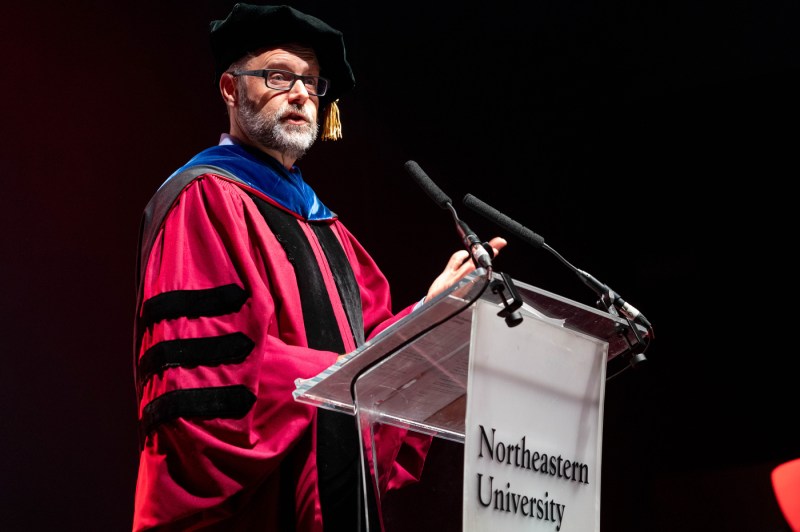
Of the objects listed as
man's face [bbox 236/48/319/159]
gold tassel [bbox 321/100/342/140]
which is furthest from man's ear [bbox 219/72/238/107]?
gold tassel [bbox 321/100/342/140]

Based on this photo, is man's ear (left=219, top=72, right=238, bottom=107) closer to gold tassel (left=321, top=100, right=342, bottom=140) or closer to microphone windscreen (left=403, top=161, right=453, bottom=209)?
gold tassel (left=321, top=100, right=342, bottom=140)

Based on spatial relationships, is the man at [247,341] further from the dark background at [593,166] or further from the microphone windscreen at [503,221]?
the dark background at [593,166]

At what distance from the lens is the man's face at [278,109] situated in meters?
2.63

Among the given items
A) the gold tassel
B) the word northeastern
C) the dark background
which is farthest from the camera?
the dark background

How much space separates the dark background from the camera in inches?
125

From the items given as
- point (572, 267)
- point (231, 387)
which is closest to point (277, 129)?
point (231, 387)

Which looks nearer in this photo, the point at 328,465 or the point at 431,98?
the point at 328,465

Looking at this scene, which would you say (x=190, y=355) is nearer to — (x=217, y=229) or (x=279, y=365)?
(x=279, y=365)

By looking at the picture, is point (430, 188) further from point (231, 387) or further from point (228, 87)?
point (228, 87)

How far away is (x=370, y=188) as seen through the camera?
3971 mm

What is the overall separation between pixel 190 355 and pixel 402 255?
2113 millimetres

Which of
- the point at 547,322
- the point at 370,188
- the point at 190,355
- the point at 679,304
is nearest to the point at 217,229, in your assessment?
the point at 190,355

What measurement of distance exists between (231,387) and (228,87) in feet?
3.74

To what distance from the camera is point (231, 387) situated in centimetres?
196
